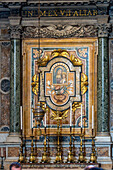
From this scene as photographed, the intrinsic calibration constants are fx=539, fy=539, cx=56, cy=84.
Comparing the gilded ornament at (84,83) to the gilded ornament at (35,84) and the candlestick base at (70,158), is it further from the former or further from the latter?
the candlestick base at (70,158)

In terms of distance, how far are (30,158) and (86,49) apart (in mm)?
3805

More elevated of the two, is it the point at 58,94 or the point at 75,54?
the point at 75,54

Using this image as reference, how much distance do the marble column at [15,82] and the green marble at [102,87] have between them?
2.44 m

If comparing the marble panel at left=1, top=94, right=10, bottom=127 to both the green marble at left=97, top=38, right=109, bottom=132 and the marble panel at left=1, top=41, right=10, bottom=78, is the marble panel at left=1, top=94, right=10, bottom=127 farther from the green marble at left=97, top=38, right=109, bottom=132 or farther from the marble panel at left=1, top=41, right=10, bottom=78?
the green marble at left=97, top=38, right=109, bottom=132

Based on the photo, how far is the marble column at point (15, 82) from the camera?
16234mm

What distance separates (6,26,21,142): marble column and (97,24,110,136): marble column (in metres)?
2.43

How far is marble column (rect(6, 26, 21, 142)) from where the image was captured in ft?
53.3

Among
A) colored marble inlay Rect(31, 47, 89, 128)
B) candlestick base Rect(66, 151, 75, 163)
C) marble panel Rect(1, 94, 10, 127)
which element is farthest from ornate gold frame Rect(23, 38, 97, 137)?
candlestick base Rect(66, 151, 75, 163)

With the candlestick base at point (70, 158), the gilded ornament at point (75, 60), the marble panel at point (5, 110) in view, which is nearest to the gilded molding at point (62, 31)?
the gilded ornament at point (75, 60)

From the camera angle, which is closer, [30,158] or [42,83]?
[30,158]

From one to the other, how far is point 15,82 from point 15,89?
21cm

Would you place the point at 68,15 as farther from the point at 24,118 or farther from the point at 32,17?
Result: the point at 24,118

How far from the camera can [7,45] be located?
16.8 m

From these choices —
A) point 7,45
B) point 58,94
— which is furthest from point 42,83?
point 7,45
